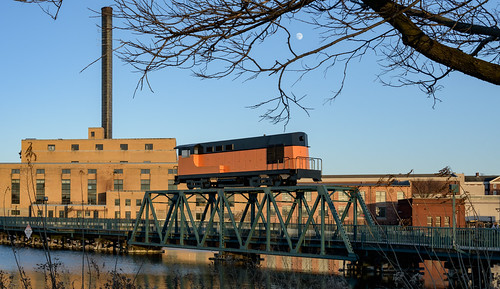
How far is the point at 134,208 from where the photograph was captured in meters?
82.4

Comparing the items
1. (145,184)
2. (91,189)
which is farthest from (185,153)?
(91,189)

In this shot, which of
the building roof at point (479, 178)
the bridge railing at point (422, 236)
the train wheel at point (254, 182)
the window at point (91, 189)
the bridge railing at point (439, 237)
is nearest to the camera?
the bridge railing at point (439, 237)

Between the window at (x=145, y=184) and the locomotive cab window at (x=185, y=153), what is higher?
the locomotive cab window at (x=185, y=153)

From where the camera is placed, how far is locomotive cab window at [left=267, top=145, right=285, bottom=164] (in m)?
38.2

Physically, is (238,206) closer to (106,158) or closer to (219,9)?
(106,158)

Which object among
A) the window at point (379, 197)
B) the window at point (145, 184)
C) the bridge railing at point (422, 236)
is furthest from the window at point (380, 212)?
the window at point (145, 184)

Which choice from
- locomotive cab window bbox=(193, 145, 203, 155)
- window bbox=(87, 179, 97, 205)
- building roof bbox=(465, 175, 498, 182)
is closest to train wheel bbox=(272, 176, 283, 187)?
locomotive cab window bbox=(193, 145, 203, 155)

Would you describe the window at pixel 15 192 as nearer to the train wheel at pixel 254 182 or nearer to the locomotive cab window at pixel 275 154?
the train wheel at pixel 254 182

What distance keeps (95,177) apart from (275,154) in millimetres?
55963

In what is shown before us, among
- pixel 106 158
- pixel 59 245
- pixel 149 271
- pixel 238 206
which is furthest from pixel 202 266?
pixel 106 158

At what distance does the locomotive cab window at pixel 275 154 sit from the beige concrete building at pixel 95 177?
155 ft

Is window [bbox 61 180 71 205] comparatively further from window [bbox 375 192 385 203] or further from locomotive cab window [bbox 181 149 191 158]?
locomotive cab window [bbox 181 149 191 158]

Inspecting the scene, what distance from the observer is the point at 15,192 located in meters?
88.5

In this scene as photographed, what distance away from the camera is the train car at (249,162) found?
124 ft
